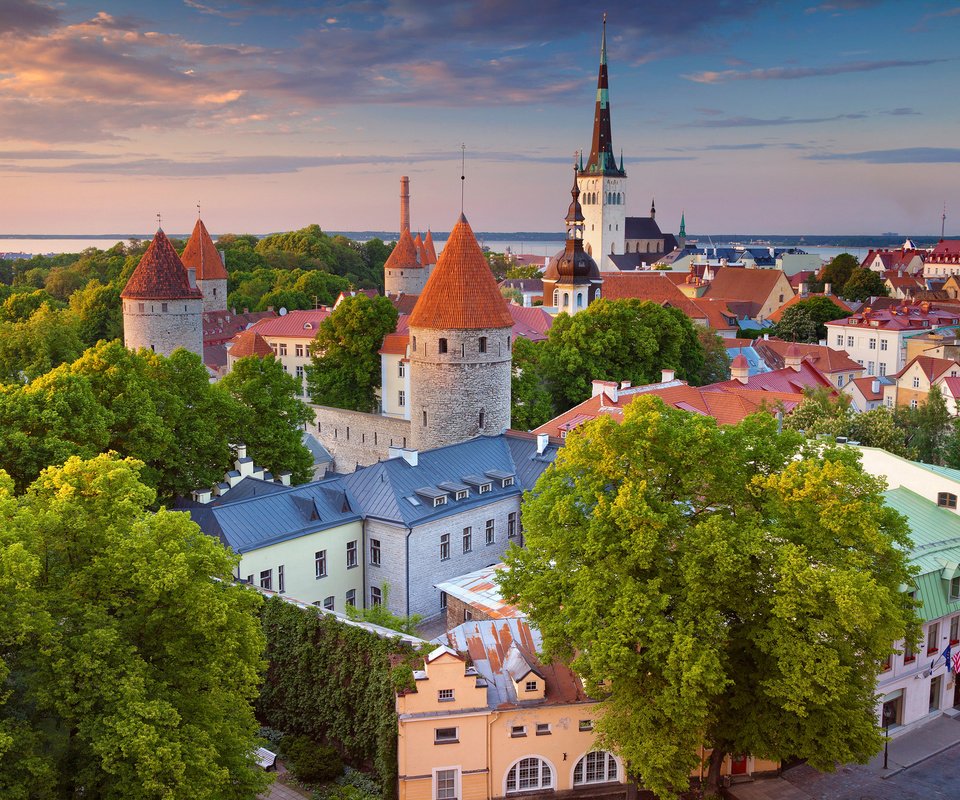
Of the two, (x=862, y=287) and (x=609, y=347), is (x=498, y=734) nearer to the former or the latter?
(x=609, y=347)

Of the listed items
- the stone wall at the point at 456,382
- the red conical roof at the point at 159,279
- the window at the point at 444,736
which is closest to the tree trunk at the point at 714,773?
the window at the point at 444,736

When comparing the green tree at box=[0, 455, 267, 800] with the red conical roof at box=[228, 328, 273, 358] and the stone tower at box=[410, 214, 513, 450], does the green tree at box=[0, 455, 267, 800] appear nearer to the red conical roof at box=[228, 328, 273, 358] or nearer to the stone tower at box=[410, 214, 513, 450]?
the stone tower at box=[410, 214, 513, 450]

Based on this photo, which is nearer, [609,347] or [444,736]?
[444,736]

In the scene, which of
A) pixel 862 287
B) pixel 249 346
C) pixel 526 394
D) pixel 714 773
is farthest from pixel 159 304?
pixel 862 287

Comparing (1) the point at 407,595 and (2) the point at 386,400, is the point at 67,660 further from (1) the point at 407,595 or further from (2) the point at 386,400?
(2) the point at 386,400

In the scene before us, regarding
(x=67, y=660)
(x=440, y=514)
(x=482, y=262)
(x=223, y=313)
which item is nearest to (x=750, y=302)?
(x=223, y=313)

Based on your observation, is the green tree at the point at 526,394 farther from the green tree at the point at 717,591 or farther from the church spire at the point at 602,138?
the church spire at the point at 602,138
